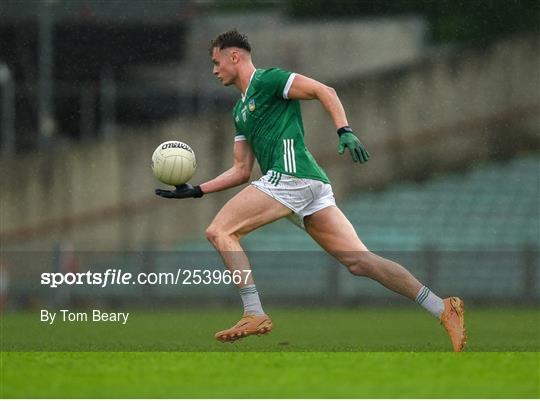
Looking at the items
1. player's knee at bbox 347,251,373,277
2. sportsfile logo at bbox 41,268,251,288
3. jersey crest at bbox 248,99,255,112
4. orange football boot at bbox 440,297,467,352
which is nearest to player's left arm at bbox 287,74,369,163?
jersey crest at bbox 248,99,255,112

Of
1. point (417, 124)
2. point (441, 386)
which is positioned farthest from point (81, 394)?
point (417, 124)

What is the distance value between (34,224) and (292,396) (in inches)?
503

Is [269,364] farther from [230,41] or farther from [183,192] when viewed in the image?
[230,41]

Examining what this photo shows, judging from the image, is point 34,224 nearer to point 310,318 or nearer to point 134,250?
point 134,250

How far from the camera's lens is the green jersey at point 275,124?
8.45 metres

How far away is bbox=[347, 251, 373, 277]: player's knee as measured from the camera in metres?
8.41

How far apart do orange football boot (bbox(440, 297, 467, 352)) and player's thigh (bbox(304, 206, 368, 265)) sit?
59 centimetres

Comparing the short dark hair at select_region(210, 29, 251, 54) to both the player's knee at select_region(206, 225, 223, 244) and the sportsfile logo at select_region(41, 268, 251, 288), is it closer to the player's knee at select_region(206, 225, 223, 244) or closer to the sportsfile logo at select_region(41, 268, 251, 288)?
the player's knee at select_region(206, 225, 223, 244)

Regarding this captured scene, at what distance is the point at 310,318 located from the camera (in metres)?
14.0

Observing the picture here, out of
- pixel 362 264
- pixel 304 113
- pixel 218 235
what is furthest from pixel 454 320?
pixel 304 113

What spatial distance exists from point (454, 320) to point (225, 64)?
6.76ft

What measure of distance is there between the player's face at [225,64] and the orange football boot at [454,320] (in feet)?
6.12

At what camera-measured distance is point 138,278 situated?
1700cm

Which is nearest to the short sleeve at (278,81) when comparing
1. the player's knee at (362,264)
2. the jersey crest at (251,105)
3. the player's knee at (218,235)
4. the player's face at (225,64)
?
the jersey crest at (251,105)
